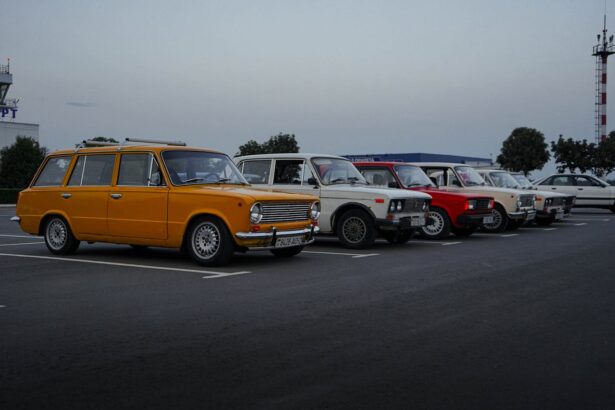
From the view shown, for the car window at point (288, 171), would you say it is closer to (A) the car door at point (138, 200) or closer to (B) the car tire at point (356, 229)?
(B) the car tire at point (356, 229)

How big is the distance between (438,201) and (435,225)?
57 centimetres

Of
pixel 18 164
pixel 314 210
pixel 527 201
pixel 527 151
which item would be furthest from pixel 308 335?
pixel 527 151

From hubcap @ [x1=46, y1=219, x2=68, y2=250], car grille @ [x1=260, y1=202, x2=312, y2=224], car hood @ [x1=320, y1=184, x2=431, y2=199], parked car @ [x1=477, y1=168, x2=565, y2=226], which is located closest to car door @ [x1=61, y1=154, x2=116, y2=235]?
hubcap @ [x1=46, y1=219, x2=68, y2=250]

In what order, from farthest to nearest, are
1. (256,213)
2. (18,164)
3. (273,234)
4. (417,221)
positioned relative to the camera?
(18,164) < (417,221) < (273,234) < (256,213)

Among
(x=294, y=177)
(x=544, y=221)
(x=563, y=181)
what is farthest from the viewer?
(x=563, y=181)

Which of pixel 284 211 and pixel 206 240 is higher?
pixel 284 211

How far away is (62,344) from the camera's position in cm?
507

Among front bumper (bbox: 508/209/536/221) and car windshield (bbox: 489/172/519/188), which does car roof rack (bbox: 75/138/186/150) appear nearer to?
front bumper (bbox: 508/209/536/221)

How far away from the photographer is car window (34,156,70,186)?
11.5 m

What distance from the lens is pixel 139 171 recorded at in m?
10.6

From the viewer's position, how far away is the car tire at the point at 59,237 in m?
11.2

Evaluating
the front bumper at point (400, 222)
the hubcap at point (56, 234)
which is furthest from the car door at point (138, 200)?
the front bumper at point (400, 222)

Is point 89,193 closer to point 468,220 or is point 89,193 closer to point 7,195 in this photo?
point 468,220

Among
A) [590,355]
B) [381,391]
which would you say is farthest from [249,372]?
[590,355]
